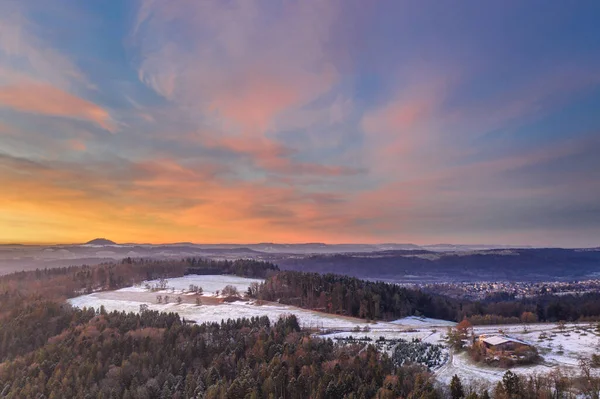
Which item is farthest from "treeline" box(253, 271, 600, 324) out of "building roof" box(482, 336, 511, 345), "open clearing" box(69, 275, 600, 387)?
"building roof" box(482, 336, 511, 345)

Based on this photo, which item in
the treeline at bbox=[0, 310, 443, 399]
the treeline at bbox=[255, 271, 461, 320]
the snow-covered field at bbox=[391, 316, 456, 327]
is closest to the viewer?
the treeline at bbox=[0, 310, 443, 399]

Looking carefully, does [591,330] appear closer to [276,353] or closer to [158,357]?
[276,353]

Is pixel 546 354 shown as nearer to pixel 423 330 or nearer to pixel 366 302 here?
pixel 423 330

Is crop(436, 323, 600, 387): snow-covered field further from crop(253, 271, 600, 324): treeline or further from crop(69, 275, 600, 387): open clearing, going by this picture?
crop(253, 271, 600, 324): treeline

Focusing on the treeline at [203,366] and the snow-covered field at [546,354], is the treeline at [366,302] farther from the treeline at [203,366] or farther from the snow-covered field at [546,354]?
the snow-covered field at [546,354]

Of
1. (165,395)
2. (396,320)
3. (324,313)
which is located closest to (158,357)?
(165,395)

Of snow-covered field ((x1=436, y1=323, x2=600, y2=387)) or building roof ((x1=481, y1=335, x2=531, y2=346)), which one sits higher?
building roof ((x1=481, y1=335, x2=531, y2=346))
